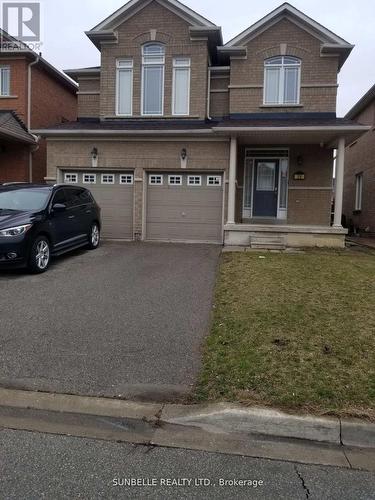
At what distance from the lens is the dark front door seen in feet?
49.4

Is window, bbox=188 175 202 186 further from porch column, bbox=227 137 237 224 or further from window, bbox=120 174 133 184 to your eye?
window, bbox=120 174 133 184

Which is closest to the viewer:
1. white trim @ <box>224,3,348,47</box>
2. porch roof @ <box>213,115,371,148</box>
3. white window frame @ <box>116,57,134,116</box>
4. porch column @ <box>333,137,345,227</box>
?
porch roof @ <box>213,115,371,148</box>

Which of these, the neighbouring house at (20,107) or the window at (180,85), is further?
the neighbouring house at (20,107)

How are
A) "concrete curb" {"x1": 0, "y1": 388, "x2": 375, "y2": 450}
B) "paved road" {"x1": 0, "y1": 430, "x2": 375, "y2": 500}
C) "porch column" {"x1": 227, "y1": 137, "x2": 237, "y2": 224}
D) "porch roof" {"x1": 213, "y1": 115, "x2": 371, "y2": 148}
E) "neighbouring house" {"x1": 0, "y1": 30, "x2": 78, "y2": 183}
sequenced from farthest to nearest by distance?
"neighbouring house" {"x1": 0, "y1": 30, "x2": 78, "y2": 183}
"porch column" {"x1": 227, "y1": 137, "x2": 237, "y2": 224}
"porch roof" {"x1": 213, "y1": 115, "x2": 371, "y2": 148}
"concrete curb" {"x1": 0, "y1": 388, "x2": 375, "y2": 450}
"paved road" {"x1": 0, "y1": 430, "x2": 375, "y2": 500}

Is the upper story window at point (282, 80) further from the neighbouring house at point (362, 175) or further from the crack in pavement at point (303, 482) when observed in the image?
the crack in pavement at point (303, 482)

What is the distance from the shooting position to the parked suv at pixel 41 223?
27.0ft

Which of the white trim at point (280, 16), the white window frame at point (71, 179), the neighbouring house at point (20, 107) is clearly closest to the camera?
the white trim at point (280, 16)

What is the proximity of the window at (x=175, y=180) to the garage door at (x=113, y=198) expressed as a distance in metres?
1.29

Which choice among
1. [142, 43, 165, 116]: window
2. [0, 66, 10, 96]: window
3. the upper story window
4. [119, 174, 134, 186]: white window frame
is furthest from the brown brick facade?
[0, 66, 10, 96]: window

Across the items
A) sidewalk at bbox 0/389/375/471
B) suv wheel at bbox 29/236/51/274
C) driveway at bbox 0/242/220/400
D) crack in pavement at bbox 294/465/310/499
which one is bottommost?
crack in pavement at bbox 294/465/310/499

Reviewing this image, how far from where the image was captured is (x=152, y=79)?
15242mm

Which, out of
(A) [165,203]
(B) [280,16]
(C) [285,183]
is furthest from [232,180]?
(B) [280,16]

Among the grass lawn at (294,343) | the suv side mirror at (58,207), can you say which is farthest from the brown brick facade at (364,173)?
the suv side mirror at (58,207)

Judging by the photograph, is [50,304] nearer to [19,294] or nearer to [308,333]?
[19,294]
